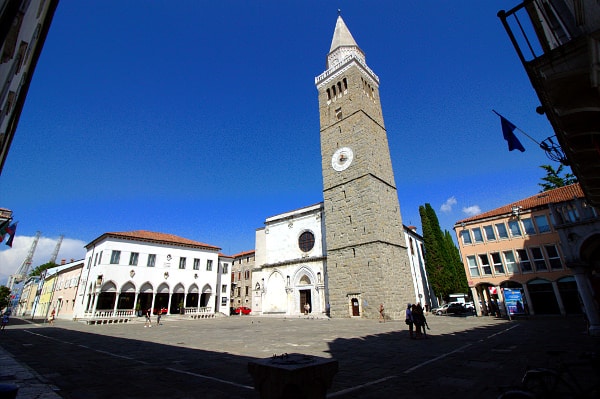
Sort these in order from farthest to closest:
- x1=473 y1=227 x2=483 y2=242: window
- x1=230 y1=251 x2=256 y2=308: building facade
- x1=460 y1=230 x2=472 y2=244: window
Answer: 1. x1=230 y1=251 x2=256 y2=308: building facade
2. x1=460 y1=230 x2=472 y2=244: window
3. x1=473 y1=227 x2=483 y2=242: window

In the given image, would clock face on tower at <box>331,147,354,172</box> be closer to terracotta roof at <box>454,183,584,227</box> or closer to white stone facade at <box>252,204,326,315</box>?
white stone facade at <box>252,204,326,315</box>

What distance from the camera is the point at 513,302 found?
19.9 meters

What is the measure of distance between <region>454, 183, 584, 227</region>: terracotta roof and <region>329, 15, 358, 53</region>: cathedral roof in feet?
79.9

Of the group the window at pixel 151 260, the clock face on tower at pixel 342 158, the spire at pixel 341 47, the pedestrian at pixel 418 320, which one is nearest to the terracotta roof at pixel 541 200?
the clock face on tower at pixel 342 158

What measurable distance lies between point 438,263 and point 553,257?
1463 centimetres

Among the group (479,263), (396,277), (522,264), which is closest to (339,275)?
(396,277)

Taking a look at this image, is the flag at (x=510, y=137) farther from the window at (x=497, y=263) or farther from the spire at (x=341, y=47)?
the spire at (x=341, y=47)

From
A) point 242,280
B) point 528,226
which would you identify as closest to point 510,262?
point 528,226

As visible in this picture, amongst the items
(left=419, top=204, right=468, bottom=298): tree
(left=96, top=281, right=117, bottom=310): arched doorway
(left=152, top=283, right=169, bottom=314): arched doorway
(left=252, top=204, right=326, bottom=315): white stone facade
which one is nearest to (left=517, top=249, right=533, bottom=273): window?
(left=419, top=204, right=468, bottom=298): tree

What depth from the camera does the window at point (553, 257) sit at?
21.5m

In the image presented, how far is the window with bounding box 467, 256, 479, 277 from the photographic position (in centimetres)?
2522

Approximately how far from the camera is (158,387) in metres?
5.42

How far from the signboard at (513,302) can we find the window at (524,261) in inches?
146

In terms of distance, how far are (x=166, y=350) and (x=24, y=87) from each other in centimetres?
988
